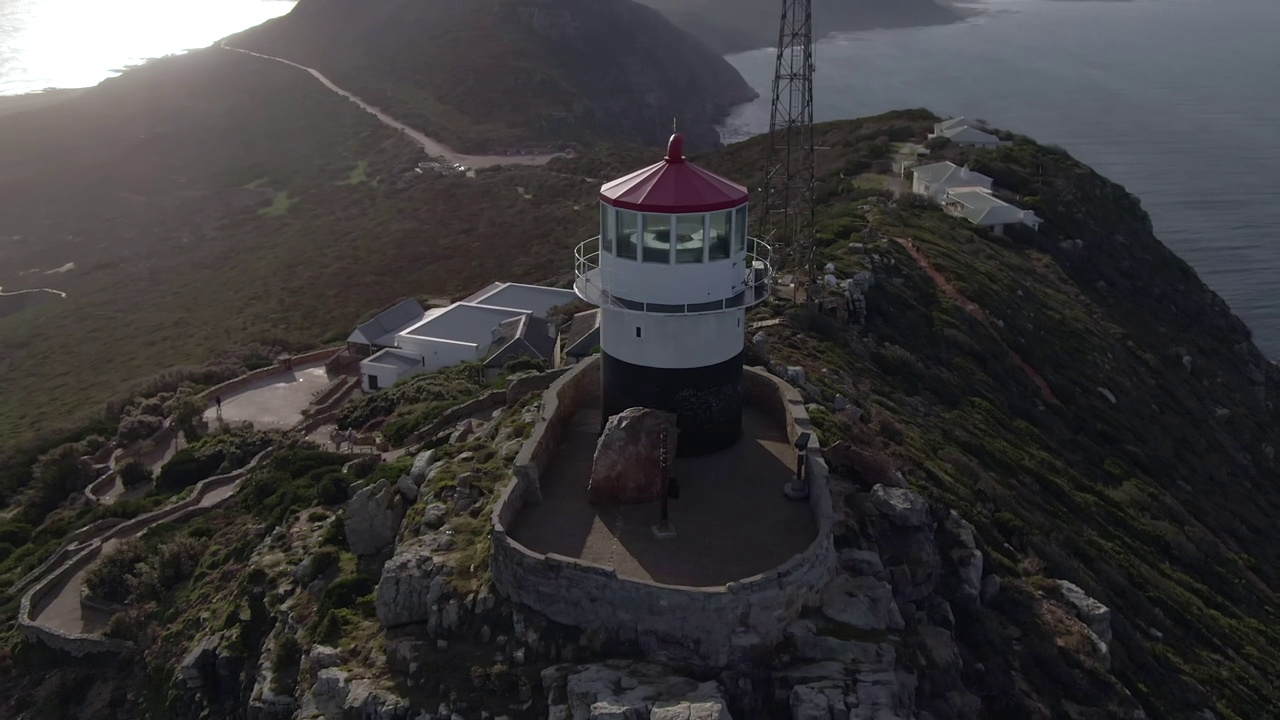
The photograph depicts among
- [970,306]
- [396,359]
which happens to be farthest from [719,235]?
[396,359]

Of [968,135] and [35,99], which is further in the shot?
[35,99]

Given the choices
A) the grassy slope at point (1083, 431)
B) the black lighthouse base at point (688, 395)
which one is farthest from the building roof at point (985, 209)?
the black lighthouse base at point (688, 395)

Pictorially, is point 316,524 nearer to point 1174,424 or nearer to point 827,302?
point 827,302

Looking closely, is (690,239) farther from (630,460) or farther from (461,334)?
(461,334)

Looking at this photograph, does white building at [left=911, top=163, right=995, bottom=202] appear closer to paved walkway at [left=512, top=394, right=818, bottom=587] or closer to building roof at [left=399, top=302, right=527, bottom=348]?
building roof at [left=399, top=302, right=527, bottom=348]

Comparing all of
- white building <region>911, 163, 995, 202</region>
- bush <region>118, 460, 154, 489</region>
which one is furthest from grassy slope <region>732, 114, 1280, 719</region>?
bush <region>118, 460, 154, 489</region>
